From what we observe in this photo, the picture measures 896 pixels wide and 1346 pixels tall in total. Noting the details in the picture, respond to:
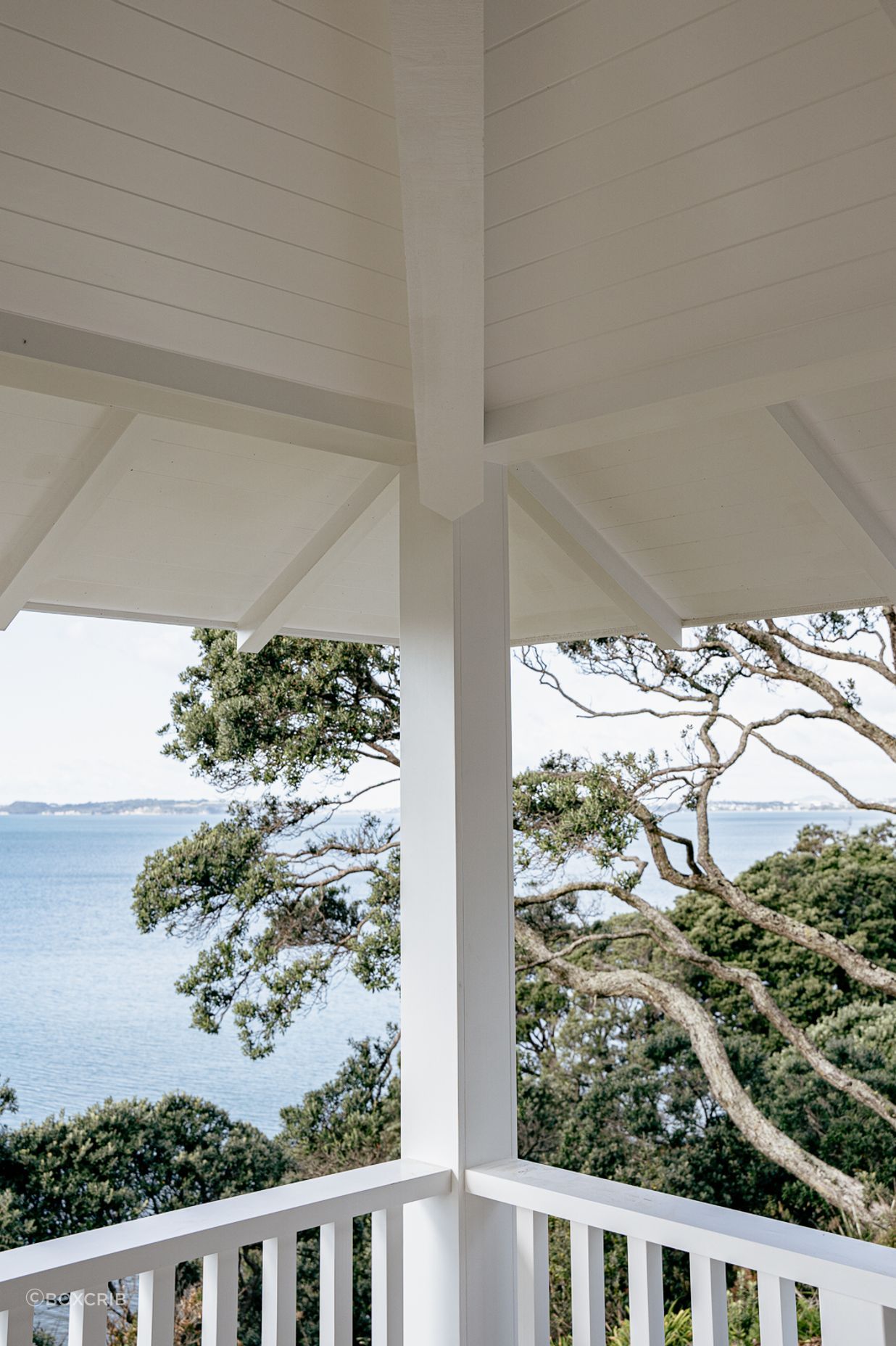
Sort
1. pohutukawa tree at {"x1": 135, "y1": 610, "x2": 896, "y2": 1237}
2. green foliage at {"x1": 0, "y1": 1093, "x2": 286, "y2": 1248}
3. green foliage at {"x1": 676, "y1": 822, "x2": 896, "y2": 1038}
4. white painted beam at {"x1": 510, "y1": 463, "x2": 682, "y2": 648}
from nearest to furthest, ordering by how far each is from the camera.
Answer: white painted beam at {"x1": 510, "y1": 463, "x2": 682, "y2": 648}, green foliage at {"x1": 0, "y1": 1093, "x2": 286, "y2": 1248}, green foliage at {"x1": 676, "y1": 822, "x2": 896, "y2": 1038}, pohutukawa tree at {"x1": 135, "y1": 610, "x2": 896, "y2": 1237}

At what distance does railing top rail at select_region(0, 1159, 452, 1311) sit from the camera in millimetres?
1576

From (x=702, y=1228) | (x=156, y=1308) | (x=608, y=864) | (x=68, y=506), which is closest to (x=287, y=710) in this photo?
(x=608, y=864)

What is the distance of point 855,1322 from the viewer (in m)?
1.57

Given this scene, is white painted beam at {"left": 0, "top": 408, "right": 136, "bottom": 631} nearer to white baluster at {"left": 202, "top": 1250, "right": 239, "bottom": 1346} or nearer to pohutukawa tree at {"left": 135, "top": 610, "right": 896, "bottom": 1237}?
white baluster at {"left": 202, "top": 1250, "right": 239, "bottom": 1346}

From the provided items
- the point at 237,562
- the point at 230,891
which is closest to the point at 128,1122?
the point at 230,891

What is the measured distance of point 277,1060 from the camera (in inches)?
285

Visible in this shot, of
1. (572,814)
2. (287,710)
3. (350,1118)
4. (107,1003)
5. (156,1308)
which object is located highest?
(287,710)

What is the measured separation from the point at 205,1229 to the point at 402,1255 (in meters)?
0.45

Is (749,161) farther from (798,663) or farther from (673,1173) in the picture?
(673,1173)

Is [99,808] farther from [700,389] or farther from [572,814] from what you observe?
[700,389]

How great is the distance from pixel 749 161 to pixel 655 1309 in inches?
73.4

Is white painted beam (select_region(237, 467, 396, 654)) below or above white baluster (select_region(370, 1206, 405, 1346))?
above

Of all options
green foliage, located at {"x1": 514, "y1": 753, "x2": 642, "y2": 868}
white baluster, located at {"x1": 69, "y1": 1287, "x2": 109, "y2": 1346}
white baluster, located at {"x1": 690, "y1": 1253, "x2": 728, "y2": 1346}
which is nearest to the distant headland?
green foliage, located at {"x1": 514, "y1": 753, "x2": 642, "y2": 868}

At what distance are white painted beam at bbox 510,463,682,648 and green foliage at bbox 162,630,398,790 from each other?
4.36 m
